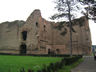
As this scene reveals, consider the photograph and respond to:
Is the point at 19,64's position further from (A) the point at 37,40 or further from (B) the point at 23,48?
(B) the point at 23,48

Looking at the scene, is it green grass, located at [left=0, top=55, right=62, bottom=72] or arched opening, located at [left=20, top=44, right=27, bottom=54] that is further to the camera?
arched opening, located at [left=20, top=44, right=27, bottom=54]

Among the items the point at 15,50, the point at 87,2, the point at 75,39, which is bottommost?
the point at 15,50

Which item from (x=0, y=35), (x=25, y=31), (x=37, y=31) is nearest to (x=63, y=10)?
(x=37, y=31)

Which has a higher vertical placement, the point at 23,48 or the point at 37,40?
the point at 37,40

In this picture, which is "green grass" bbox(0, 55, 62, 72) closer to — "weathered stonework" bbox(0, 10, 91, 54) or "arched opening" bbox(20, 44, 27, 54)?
"weathered stonework" bbox(0, 10, 91, 54)

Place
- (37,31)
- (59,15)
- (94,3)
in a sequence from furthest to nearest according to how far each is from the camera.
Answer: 1. (37,31)
2. (59,15)
3. (94,3)

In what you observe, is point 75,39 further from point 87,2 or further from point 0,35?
point 87,2

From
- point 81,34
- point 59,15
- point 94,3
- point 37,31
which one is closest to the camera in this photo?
point 94,3

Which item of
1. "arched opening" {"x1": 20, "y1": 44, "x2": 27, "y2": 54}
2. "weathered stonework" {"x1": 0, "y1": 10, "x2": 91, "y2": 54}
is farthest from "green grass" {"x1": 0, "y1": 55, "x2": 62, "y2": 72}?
"arched opening" {"x1": 20, "y1": 44, "x2": 27, "y2": 54}

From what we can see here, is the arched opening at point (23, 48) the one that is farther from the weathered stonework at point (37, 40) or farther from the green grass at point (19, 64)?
the green grass at point (19, 64)

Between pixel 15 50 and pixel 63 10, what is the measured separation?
22.2 m

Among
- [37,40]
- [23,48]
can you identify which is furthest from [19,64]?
[23,48]

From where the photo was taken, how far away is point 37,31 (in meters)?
38.6

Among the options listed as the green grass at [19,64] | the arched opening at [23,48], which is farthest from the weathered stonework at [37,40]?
the green grass at [19,64]
